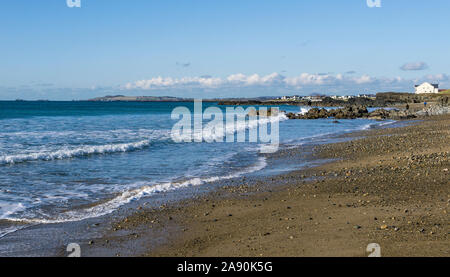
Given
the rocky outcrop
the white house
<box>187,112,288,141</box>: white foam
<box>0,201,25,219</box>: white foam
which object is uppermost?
the white house

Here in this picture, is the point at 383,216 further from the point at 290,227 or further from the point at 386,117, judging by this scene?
the point at 386,117

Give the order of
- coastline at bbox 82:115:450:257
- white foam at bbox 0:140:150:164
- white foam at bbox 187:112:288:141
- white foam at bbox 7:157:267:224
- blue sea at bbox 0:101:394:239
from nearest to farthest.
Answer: coastline at bbox 82:115:450:257 < white foam at bbox 7:157:267:224 < blue sea at bbox 0:101:394:239 < white foam at bbox 0:140:150:164 < white foam at bbox 187:112:288:141

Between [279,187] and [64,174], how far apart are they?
756cm

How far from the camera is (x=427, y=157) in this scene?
13.1 metres

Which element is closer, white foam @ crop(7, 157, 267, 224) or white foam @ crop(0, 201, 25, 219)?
white foam @ crop(7, 157, 267, 224)

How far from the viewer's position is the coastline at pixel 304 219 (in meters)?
5.96

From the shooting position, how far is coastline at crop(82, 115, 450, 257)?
19.5ft

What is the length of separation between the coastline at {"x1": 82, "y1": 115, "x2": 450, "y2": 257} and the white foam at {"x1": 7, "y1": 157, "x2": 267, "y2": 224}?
88 centimetres

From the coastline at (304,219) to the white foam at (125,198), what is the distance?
879mm

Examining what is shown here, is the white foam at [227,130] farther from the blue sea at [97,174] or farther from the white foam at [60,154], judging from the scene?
the white foam at [60,154]

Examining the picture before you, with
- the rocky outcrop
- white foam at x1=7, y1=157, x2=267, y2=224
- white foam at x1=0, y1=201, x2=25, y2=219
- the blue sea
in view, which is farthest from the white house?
white foam at x1=0, y1=201, x2=25, y2=219

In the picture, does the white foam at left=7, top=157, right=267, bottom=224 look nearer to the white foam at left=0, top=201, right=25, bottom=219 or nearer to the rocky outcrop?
the white foam at left=0, top=201, right=25, bottom=219

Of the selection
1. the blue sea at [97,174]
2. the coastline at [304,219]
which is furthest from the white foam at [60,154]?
the coastline at [304,219]

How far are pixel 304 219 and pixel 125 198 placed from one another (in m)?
4.73
